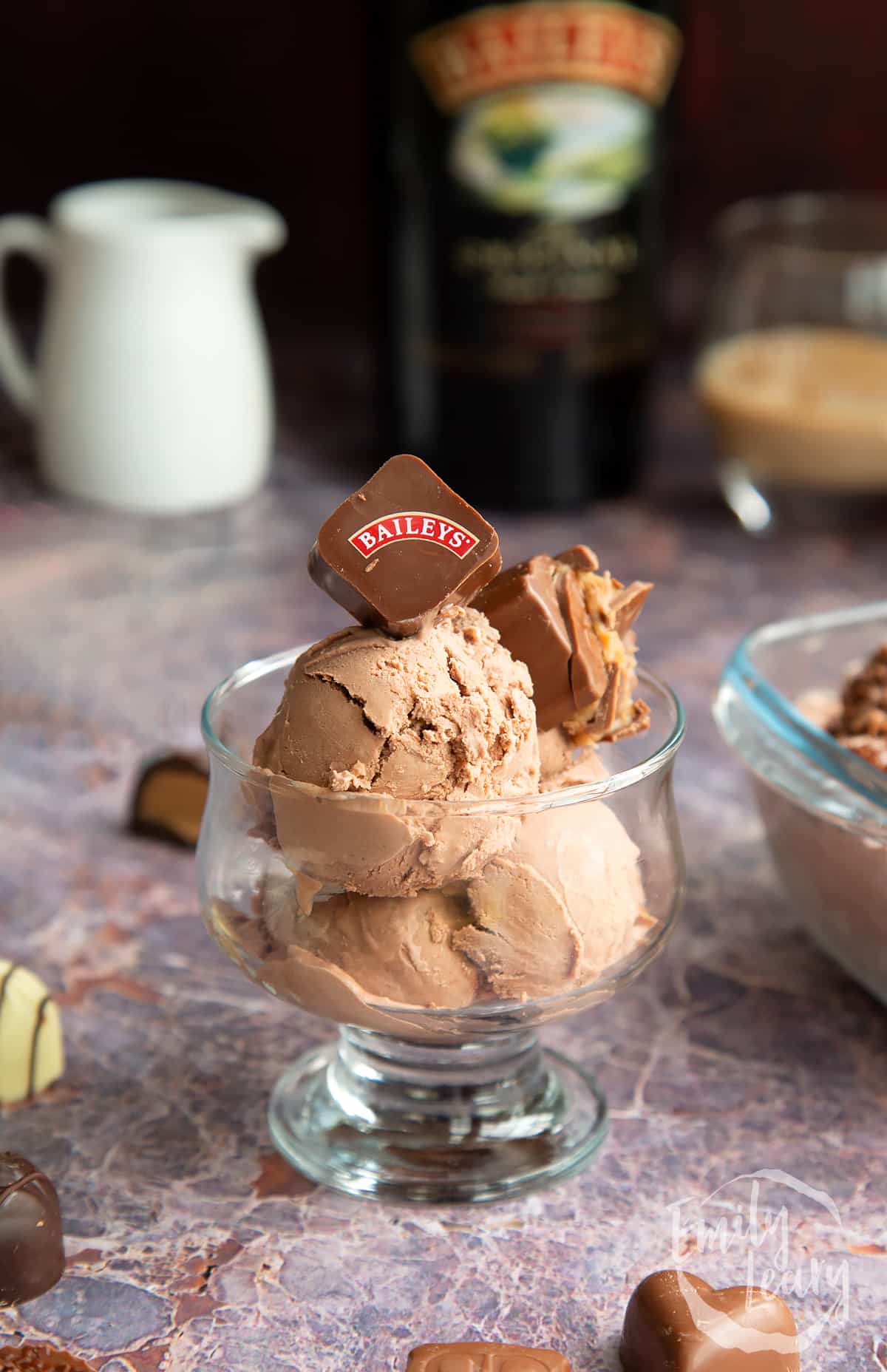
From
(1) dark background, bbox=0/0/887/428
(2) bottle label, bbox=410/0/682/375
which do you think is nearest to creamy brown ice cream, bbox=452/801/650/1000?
(2) bottle label, bbox=410/0/682/375

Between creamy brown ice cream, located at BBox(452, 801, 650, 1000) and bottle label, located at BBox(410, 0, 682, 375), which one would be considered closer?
creamy brown ice cream, located at BBox(452, 801, 650, 1000)

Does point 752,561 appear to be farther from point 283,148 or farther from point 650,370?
point 283,148

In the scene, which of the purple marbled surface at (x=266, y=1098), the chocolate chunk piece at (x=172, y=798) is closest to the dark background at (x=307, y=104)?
the purple marbled surface at (x=266, y=1098)

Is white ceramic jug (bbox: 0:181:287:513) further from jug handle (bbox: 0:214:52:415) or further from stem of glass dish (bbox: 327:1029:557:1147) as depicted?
stem of glass dish (bbox: 327:1029:557:1147)

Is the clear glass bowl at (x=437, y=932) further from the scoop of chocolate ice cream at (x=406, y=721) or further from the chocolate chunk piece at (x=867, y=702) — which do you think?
the chocolate chunk piece at (x=867, y=702)

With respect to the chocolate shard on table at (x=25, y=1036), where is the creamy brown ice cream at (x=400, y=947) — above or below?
above

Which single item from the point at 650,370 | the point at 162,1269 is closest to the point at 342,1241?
the point at 162,1269
